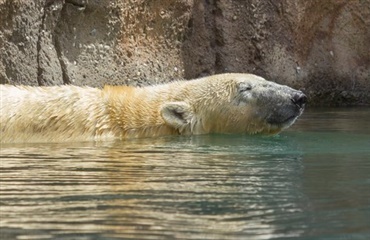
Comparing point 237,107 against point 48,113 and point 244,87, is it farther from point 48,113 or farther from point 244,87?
point 48,113

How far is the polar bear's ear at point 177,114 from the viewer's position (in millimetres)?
7113

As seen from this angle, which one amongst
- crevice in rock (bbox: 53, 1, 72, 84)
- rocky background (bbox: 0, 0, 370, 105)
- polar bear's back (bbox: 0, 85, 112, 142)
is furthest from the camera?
crevice in rock (bbox: 53, 1, 72, 84)

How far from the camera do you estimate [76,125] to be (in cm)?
688

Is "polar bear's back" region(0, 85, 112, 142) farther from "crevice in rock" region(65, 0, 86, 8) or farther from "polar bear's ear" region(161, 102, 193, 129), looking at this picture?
"crevice in rock" region(65, 0, 86, 8)

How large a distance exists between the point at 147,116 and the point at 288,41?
4732 mm

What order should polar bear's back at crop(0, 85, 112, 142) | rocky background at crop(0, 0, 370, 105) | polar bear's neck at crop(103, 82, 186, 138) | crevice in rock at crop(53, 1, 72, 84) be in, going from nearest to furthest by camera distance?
1. polar bear's back at crop(0, 85, 112, 142)
2. polar bear's neck at crop(103, 82, 186, 138)
3. rocky background at crop(0, 0, 370, 105)
4. crevice in rock at crop(53, 1, 72, 84)

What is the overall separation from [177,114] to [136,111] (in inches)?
13.8

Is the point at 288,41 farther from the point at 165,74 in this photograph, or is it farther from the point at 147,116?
the point at 147,116

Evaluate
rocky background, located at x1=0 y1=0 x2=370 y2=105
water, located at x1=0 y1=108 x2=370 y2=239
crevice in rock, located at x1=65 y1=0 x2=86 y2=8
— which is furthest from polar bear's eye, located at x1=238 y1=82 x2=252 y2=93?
crevice in rock, located at x1=65 y1=0 x2=86 y2=8

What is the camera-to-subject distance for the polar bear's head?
287 inches

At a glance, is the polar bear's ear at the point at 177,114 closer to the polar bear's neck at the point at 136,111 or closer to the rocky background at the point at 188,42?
the polar bear's neck at the point at 136,111

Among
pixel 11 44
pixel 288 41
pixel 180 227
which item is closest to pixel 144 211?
pixel 180 227

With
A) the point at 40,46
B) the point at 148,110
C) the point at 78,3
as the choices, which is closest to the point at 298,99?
the point at 148,110

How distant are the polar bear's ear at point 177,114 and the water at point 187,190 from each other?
36cm
